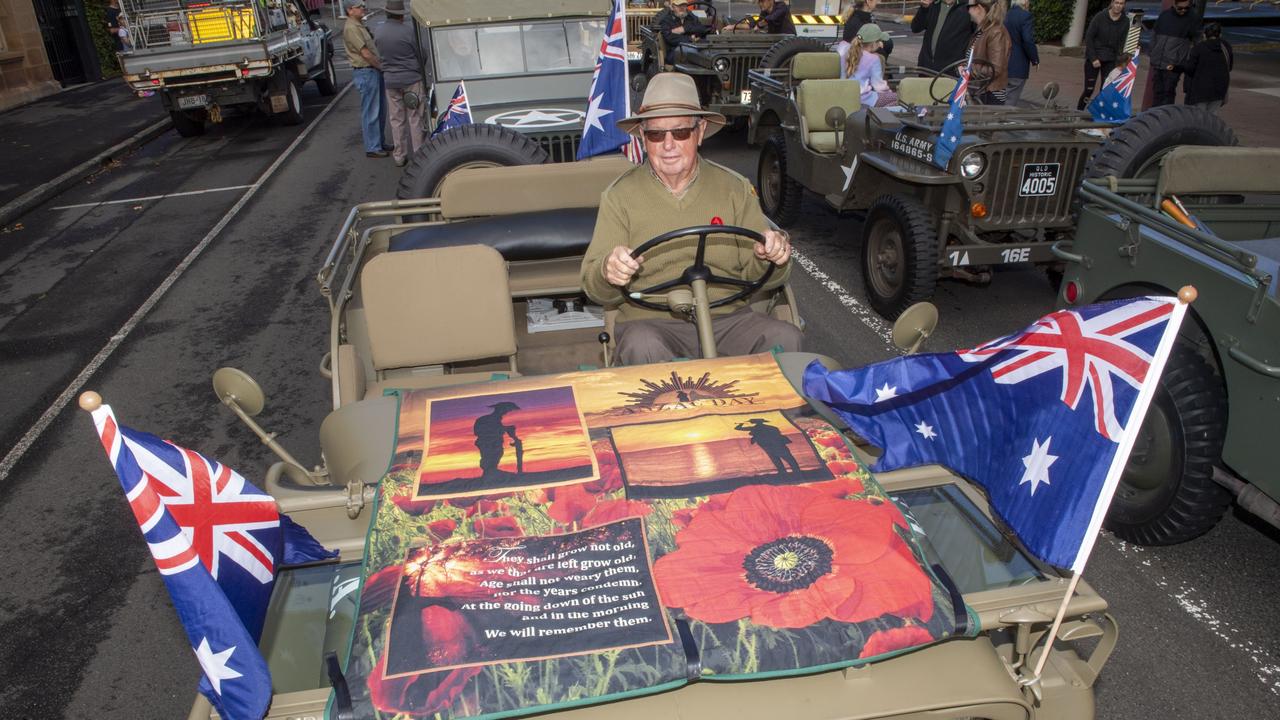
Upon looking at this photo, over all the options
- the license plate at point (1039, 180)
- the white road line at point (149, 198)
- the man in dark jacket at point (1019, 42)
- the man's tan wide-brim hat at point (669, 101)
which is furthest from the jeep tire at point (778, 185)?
the white road line at point (149, 198)

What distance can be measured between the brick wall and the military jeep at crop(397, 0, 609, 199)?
1345 cm

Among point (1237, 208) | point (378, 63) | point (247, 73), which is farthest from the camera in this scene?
point (247, 73)

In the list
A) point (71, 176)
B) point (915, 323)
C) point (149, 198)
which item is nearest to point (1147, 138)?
point (915, 323)

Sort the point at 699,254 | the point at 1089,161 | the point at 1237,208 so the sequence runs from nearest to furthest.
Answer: the point at 699,254 < the point at 1237,208 < the point at 1089,161

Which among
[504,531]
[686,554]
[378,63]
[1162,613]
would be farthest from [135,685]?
[378,63]

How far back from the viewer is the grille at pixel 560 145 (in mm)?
8883

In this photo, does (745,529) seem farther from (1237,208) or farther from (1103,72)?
(1103,72)

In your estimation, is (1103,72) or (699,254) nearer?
(699,254)

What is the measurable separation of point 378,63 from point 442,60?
11.1 feet

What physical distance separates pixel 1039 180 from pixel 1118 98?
1.24 meters

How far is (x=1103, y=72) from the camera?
12.2 meters

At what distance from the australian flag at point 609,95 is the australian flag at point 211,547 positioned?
17.0 ft

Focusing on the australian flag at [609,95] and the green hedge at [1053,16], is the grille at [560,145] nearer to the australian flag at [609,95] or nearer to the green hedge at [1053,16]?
the australian flag at [609,95]

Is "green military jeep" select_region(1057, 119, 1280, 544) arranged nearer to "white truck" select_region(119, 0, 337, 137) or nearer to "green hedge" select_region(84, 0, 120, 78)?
"white truck" select_region(119, 0, 337, 137)
